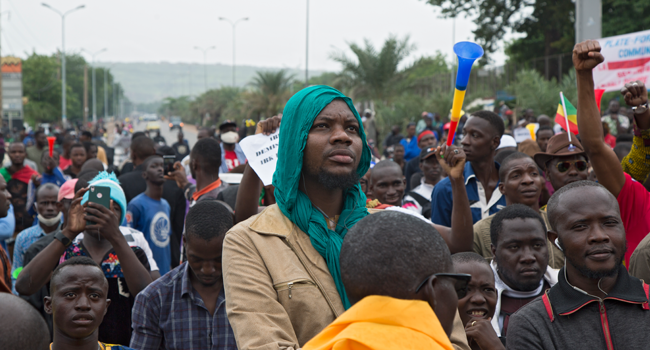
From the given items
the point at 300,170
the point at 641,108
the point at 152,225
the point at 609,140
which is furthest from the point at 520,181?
the point at 609,140

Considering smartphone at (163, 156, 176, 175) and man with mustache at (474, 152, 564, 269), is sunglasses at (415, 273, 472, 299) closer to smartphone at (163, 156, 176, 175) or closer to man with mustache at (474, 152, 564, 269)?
man with mustache at (474, 152, 564, 269)

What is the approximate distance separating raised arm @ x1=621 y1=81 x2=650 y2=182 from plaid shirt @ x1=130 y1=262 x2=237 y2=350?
8.54 ft

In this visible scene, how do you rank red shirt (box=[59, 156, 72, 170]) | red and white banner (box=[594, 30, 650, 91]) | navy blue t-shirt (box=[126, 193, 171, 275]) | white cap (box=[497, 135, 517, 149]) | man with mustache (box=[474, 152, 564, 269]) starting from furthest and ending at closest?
red shirt (box=[59, 156, 72, 170]), red and white banner (box=[594, 30, 650, 91]), white cap (box=[497, 135, 517, 149]), navy blue t-shirt (box=[126, 193, 171, 275]), man with mustache (box=[474, 152, 564, 269])

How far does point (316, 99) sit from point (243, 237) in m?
0.54

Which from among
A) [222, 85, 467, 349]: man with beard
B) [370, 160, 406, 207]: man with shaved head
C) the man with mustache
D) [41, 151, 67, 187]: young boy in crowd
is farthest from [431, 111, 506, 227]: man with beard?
[41, 151, 67, 187]: young boy in crowd

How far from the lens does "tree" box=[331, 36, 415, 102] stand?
1148 inches

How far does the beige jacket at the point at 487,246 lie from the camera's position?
3785 millimetres

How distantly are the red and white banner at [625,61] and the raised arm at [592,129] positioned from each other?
5.73 metres

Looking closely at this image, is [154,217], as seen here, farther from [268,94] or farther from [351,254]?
[268,94]

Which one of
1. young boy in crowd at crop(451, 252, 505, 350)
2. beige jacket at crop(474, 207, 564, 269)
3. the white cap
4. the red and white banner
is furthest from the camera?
the red and white banner

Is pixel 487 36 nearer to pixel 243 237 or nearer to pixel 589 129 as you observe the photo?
pixel 589 129

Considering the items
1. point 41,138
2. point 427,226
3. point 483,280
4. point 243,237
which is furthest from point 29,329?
point 41,138

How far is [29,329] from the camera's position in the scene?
1.69m

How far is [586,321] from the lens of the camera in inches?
99.9
